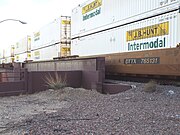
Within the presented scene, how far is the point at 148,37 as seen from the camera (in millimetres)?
9453

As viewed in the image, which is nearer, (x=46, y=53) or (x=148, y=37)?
(x=148, y=37)

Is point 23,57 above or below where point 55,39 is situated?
below

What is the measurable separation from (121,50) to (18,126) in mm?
7358

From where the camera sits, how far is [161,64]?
8578 mm

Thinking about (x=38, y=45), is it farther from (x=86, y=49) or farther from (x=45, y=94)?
(x=45, y=94)

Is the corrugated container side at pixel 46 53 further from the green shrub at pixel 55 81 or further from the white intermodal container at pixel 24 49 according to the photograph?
the green shrub at pixel 55 81

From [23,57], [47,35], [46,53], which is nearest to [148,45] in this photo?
[47,35]

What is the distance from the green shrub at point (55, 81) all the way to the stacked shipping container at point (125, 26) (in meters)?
3.06

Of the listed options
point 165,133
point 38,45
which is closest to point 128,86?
point 165,133

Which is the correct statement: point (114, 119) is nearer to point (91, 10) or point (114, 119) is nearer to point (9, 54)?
point (91, 10)

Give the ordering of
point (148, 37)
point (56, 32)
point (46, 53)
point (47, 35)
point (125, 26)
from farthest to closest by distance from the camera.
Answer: point (46, 53) → point (47, 35) → point (56, 32) → point (125, 26) → point (148, 37)

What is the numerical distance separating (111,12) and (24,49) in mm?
22905

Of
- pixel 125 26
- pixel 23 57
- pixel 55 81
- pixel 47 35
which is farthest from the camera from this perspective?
pixel 23 57

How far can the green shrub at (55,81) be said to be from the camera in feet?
36.9
